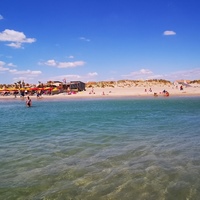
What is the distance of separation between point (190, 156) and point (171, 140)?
298cm

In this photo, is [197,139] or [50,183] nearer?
[50,183]

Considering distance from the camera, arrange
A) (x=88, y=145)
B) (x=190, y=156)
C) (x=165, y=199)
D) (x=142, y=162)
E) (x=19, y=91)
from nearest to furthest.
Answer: (x=165, y=199)
(x=142, y=162)
(x=190, y=156)
(x=88, y=145)
(x=19, y=91)

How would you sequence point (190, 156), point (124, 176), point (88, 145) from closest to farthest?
1. point (124, 176)
2. point (190, 156)
3. point (88, 145)

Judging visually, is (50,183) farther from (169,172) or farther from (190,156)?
(190,156)

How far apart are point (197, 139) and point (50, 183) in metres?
8.08

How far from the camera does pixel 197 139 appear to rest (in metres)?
12.3

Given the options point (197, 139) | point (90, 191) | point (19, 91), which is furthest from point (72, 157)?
point (19, 91)

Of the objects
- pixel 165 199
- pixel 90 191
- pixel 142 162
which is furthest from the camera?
pixel 142 162

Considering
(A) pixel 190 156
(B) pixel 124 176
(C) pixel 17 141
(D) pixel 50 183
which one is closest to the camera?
(D) pixel 50 183

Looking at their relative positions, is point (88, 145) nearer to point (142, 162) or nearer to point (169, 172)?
point (142, 162)

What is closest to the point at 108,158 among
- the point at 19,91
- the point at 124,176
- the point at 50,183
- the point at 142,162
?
the point at 142,162

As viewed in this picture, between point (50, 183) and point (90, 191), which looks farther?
point (50, 183)

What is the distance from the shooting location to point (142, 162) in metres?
8.72

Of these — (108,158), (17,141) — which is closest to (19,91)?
(17,141)
